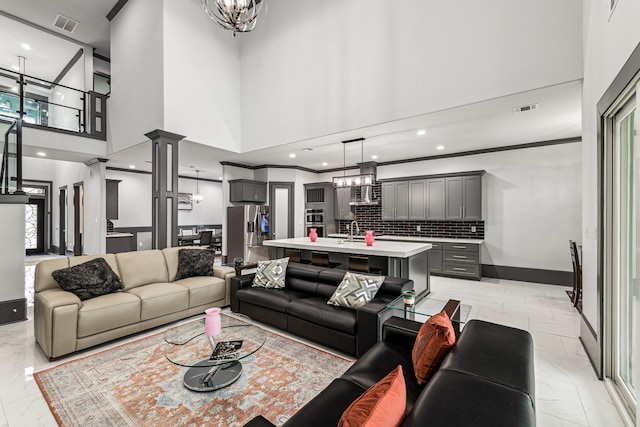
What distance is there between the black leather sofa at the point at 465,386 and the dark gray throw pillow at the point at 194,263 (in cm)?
324

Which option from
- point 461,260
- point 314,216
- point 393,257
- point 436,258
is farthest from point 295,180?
point 461,260

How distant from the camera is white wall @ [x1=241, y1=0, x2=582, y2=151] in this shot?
3.28 meters

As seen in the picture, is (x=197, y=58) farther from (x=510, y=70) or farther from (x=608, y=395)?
(x=608, y=395)

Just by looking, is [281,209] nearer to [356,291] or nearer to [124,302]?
[124,302]

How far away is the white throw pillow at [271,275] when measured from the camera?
3840mm

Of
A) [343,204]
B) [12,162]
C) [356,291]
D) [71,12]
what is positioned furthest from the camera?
[343,204]

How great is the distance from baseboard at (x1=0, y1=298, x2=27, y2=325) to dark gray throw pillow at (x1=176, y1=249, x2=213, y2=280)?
2027mm

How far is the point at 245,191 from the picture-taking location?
746 cm

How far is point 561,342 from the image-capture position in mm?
3219

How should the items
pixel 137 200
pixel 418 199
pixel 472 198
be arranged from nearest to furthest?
pixel 472 198, pixel 418 199, pixel 137 200

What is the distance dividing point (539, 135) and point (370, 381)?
5784 millimetres

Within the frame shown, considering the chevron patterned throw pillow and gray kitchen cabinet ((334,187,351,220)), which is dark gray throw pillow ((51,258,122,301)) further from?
gray kitchen cabinet ((334,187,351,220))

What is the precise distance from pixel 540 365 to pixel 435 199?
4.42 m

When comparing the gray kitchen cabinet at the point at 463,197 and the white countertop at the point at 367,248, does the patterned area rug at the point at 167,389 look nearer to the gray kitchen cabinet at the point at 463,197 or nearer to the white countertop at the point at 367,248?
the white countertop at the point at 367,248
